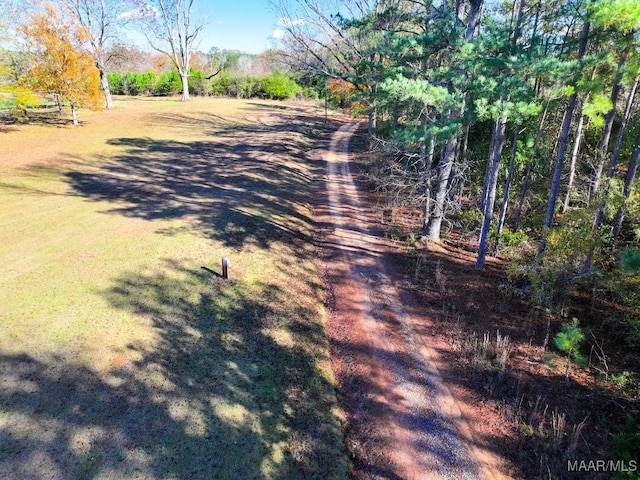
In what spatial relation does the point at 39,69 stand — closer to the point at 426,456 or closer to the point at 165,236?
the point at 165,236

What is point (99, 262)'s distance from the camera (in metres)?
11.0

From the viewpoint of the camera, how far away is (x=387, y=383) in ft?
25.2

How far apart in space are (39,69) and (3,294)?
28.9 m

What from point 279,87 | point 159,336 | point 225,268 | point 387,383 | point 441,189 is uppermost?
point 279,87

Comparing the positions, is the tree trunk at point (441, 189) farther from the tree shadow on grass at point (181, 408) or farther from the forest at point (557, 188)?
→ the tree shadow on grass at point (181, 408)

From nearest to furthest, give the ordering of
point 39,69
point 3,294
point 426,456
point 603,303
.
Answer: point 426,456 < point 3,294 < point 603,303 < point 39,69

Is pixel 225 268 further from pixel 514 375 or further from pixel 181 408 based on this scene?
pixel 514 375

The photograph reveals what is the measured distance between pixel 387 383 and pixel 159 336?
17.2ft

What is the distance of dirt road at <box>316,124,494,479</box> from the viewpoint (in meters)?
6.12

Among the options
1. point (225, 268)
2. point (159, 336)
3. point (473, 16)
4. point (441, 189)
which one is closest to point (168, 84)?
point (441, 189)

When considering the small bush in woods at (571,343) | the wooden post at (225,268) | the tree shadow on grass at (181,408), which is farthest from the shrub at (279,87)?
the small bush in woods at (571,343)

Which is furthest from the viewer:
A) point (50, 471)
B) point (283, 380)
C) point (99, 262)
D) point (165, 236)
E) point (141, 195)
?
point (141, 195)

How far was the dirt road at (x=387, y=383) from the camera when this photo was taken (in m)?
6.12

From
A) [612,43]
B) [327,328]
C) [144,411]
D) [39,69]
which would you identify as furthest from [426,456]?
[39,69]
